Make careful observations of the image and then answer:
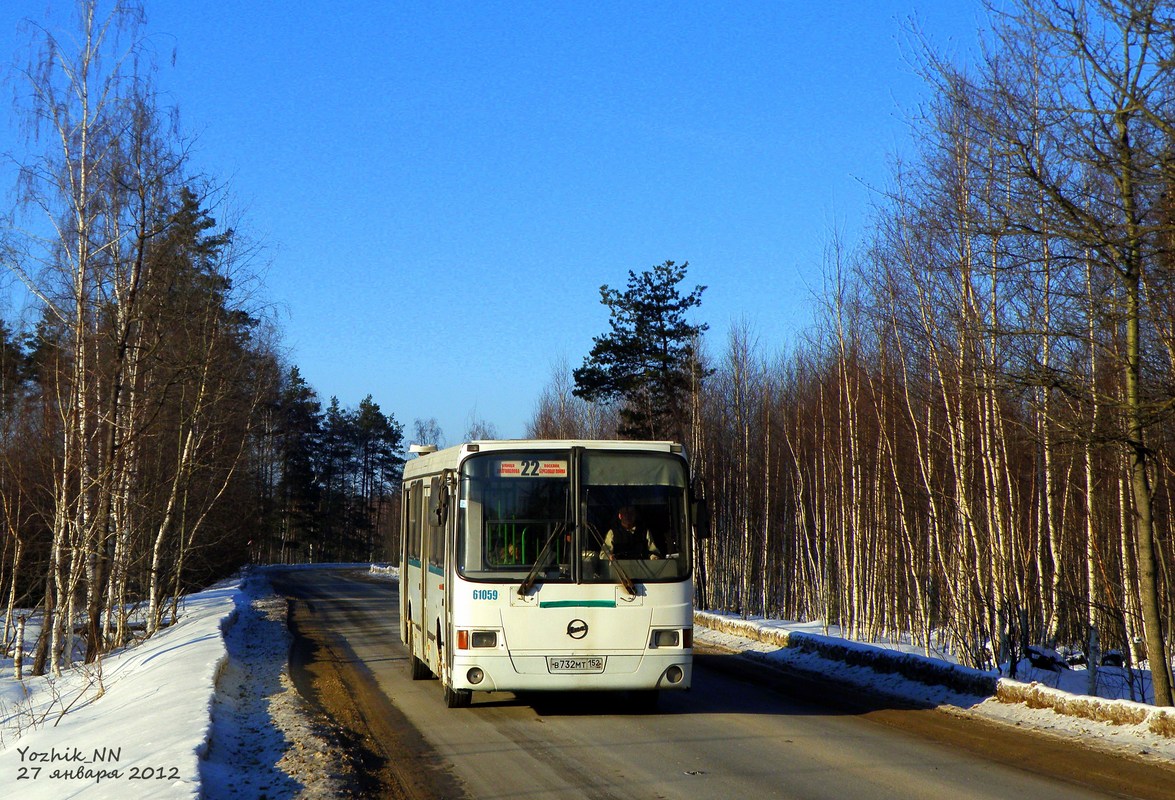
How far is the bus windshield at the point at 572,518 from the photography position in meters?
11.2

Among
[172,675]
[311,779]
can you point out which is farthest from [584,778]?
[172,675]

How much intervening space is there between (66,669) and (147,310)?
6.74 m

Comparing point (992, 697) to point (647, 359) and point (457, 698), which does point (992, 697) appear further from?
point (647, 359)

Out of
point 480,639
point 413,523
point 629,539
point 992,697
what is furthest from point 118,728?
point 992,697

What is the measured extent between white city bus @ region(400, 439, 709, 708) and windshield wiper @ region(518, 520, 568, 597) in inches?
0.5

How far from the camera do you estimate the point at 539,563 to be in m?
11.2

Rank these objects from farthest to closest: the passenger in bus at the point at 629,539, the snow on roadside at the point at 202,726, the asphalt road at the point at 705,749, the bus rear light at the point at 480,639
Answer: the passenger in bus at the point at 629,539 → the bus rear light at the point at 480,639 → the asphalt road at the point at 705,749 → the snow on roadside at the point at 202,726

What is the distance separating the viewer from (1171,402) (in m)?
9.62

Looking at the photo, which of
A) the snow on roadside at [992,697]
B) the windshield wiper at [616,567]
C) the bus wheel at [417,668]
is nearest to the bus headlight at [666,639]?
the windshield wiper at [616,567]

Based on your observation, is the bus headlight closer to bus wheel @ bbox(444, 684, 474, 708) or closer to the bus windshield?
the bus windshield

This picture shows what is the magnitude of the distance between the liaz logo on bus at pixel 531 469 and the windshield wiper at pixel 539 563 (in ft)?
1.79

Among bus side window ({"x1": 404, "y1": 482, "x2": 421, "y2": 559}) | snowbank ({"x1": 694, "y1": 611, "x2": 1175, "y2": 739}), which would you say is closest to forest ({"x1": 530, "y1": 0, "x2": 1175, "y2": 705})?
snowbank ({"x1": 694, "y1": 611, "x2": 1175, "y2": 739})

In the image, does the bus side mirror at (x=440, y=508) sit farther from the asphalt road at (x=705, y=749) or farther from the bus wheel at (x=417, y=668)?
the bus wheel at (x=417, y=668)

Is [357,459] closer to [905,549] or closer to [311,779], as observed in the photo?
[905,549]
